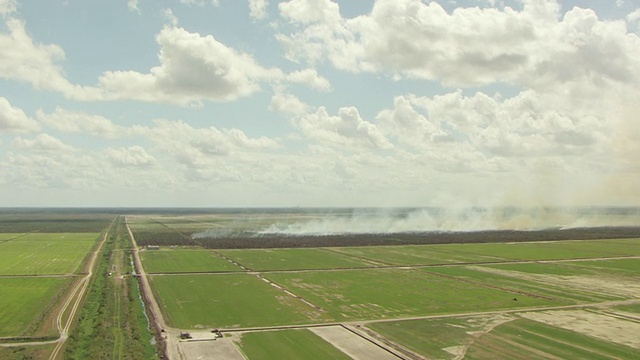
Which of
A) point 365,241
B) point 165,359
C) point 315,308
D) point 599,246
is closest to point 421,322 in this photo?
point 315,308

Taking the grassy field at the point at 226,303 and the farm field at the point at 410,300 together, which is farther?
the grassy field at the point at 226,303

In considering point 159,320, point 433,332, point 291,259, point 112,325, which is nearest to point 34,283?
point 112,325

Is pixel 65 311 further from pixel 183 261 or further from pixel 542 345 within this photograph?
pixel 542 345

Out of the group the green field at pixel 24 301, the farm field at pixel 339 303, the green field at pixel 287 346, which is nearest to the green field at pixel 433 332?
the farm field at pixel 339 303

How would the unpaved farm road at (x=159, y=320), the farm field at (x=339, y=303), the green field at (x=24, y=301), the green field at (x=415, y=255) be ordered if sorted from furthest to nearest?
the green field at (x=415, y=255), the green field at (x=24, y=301), the farm field at (x=339, y=303), the unpaved farm road at (x=159, y=320)

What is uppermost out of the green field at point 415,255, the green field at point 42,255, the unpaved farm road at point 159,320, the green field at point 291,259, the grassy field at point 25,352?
the green field at point 415,255

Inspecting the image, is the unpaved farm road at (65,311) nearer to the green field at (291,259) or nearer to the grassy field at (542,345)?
the green field at (291,259)

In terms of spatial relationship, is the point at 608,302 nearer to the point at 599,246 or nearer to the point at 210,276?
the point at 210,276
